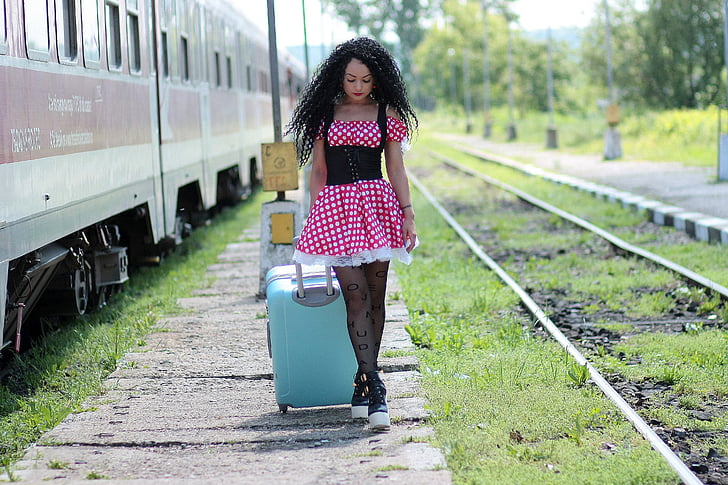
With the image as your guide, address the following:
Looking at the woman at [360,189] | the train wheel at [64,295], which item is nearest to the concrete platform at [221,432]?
the woman at [360,189]

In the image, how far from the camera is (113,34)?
8570 mm

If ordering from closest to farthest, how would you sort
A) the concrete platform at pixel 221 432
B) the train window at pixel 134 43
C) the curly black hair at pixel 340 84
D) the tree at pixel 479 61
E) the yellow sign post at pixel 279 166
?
the concrete platform at pixel 221 432
the curly black hair at pixel 340 84
the train window at pixel 134 43
the yellow sign post at pixel 279 166
the tree at pixel 479 61

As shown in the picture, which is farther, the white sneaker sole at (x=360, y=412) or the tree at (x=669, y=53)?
the tree at (x=669, y=53)

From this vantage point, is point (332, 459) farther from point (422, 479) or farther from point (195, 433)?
point (195, 433)

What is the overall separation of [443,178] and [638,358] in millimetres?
18718

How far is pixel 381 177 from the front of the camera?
17.5 feet

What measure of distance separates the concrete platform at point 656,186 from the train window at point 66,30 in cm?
734

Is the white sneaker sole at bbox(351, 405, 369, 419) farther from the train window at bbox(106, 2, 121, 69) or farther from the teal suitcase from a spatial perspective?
the train window at bbox(106, 2, 121, 69)

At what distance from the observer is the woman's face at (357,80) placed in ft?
17.4

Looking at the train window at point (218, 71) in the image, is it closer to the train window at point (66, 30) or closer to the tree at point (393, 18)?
the train window at point (66, 30)

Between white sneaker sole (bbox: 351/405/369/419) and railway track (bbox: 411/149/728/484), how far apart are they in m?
1.26

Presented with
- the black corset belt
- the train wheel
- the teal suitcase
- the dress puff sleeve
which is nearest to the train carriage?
the train wheel

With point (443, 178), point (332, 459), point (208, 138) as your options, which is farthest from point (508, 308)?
point (443, 178)

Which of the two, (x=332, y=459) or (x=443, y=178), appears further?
(x=443, y=178)
